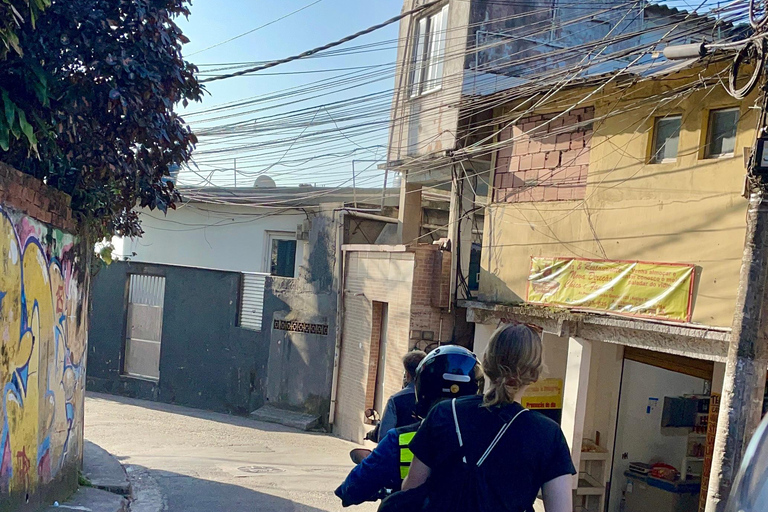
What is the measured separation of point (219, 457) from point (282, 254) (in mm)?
7936

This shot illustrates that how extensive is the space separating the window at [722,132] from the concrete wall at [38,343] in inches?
254

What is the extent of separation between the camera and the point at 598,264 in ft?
29.9

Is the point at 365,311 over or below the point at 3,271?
below

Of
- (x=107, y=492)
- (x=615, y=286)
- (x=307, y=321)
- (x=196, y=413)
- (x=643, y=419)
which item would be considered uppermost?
(x=615, y=286)

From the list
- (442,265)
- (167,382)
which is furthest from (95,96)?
(167,382)

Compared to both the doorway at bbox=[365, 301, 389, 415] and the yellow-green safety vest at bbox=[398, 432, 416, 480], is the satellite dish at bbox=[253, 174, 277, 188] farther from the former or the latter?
the yellow-green safety vest at bbox=[398, 432, 416, 480]

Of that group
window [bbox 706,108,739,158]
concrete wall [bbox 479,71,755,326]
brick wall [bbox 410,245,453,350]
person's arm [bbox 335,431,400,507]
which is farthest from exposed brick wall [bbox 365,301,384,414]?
person's arm [bbox 335,431,400,507]

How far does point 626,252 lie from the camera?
884 centimetres

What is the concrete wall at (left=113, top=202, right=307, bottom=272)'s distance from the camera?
60.7 ft

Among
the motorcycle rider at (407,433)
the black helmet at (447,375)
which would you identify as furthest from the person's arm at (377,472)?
the black helmet at (447,375)

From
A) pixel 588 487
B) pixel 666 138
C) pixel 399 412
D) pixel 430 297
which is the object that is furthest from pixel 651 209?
pixel 399 412

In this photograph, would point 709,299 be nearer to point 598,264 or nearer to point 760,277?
point 598,264

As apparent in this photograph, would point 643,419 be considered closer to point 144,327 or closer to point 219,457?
point 219,457

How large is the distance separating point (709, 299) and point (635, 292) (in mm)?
940
